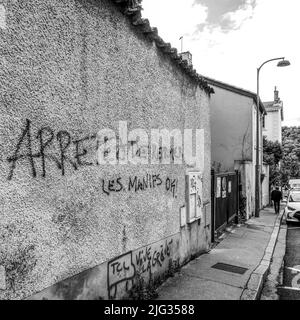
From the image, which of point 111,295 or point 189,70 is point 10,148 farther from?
point 189,70

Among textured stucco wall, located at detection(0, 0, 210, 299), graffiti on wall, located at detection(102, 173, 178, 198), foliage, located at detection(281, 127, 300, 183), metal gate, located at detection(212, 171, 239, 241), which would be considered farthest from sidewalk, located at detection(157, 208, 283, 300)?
foliage, located at detection(281, 127, 300, 183)

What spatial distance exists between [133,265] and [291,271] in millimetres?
4068

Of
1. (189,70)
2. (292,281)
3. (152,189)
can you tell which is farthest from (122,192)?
(292,281)

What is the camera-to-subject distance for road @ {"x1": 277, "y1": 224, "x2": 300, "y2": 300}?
17.5 ft

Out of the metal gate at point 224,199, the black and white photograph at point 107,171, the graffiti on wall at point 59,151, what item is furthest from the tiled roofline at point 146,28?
the metal gate at point 224,199

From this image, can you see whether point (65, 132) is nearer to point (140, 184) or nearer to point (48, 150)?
point (48, 150)

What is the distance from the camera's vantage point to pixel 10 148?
2.53m

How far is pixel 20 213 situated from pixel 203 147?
516 cm

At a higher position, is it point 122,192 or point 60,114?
point 60,114

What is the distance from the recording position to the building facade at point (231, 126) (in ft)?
47.1

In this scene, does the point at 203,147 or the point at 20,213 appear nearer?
the point at 20,213

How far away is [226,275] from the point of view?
5648 mm

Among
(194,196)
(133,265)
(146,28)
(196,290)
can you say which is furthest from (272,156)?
(133,265)

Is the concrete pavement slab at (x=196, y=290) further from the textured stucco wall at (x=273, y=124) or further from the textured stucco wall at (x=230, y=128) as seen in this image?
the textured stucco wall at (x=273, y=124)
